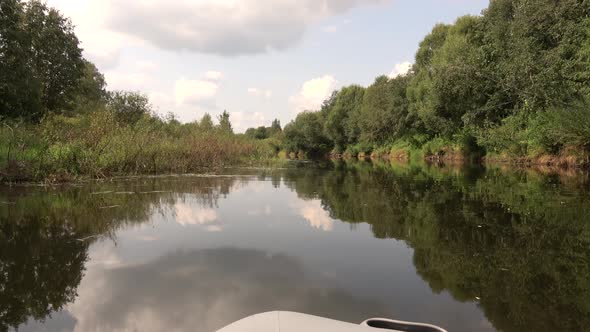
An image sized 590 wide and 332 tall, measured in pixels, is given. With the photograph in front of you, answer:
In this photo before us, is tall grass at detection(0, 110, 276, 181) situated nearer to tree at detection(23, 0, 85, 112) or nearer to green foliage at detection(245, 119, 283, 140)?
tree at detection(23, 0, 85, 112)

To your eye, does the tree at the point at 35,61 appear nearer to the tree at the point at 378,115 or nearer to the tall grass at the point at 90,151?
the tall grass at the point at 90,151

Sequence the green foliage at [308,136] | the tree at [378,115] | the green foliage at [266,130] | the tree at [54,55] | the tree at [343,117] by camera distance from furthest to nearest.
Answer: the green foliage at [266,130]
the green foliage at [308,136]
the tree at [343,117]
the tree at [378,115]
the tree at [54,55]

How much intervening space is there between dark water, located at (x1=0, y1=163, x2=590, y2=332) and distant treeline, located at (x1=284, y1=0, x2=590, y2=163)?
1716cm

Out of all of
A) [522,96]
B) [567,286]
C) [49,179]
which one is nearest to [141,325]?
[567,286]

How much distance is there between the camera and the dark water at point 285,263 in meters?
3.40

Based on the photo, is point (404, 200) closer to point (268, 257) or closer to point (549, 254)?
point (549, 254)

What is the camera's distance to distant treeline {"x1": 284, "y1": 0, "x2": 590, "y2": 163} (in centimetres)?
2322

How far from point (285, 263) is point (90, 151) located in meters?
10.1

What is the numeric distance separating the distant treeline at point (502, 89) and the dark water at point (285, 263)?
56.3 feet

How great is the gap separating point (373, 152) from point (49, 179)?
49.6 meters

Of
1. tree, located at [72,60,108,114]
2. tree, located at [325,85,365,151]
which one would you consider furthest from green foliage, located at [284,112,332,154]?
tree, located at [72,60,108,114]

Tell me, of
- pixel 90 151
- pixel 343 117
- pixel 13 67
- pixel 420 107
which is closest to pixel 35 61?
pixel 13 67

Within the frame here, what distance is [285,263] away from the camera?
16.0 feet

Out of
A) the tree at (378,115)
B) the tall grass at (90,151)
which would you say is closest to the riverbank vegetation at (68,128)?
the tall grass at (90,151)
